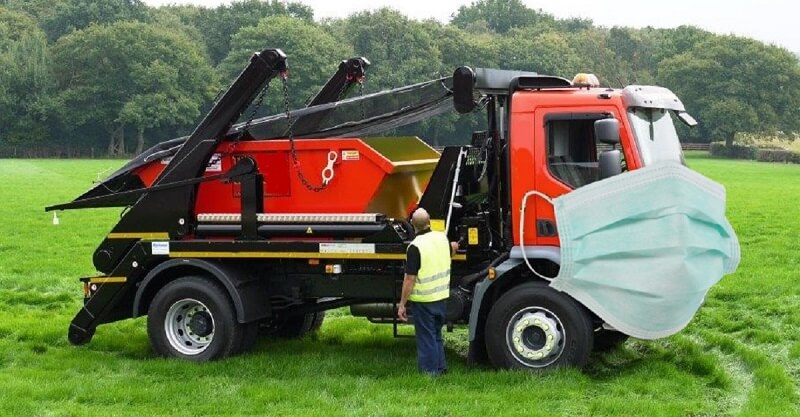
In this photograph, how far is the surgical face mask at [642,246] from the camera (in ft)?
31.5

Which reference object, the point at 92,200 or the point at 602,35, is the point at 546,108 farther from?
the point at 602,35

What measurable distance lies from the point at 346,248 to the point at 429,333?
4.07 feet

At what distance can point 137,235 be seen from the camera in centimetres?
1141

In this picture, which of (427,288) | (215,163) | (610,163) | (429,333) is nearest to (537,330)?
(429,333)

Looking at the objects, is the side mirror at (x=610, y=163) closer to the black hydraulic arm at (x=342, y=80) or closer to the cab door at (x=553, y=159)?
the cab door at (x=553, y=159)

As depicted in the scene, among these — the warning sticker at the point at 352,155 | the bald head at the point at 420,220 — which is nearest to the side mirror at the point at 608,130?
the bald head at the point at 420,220

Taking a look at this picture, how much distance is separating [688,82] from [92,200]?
93.9 m

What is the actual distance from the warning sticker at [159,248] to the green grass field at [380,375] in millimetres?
1132

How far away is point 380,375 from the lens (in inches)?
405

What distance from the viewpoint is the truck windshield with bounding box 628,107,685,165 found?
9.86 m

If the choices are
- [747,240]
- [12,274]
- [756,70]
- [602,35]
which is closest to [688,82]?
[756,70]

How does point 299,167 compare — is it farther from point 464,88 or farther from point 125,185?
point 125,185

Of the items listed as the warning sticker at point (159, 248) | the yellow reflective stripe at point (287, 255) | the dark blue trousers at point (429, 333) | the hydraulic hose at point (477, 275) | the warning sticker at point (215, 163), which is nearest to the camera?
the dark blue trousers at point (429, 333)

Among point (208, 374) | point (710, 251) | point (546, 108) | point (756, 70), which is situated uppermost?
point (756, 70)
